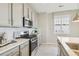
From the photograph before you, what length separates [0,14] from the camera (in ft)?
5.44

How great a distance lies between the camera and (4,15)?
176 centimetres

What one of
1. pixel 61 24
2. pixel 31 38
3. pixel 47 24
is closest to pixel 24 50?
pixel 31 38

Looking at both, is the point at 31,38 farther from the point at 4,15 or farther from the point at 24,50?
the point at 4,15

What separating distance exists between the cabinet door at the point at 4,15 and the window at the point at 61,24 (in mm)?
739

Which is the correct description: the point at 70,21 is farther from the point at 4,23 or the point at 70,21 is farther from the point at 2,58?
the point at 2,58

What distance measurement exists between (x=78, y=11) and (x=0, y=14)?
1.12 m

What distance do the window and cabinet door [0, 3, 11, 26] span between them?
29.1 inches

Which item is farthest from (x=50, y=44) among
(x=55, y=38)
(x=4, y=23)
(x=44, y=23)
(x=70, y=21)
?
(x=4, y=23)

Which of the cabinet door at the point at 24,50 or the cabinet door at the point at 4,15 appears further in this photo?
the cabinet door at the point at 24,50

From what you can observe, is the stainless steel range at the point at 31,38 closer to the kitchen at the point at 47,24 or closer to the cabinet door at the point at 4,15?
the kitchen at the point at 47,24

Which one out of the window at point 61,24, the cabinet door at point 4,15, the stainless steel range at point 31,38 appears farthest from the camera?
the stainless steel range at point 31,38

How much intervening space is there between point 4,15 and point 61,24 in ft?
2.83

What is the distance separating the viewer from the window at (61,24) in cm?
178

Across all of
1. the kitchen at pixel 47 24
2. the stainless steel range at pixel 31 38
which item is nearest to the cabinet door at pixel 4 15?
the kitchen at pixel 47 24
